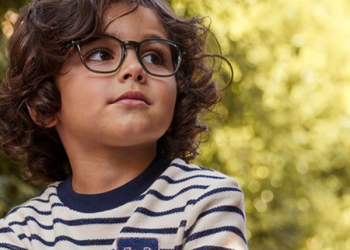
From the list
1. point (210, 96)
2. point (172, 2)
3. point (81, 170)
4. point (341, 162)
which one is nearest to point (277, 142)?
point (341, 162)

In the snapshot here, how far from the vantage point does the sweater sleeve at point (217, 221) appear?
78.9 inches

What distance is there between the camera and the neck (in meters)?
2.30

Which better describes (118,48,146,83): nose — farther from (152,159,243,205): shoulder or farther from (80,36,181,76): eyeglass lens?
(152,159,243,205): shoulder

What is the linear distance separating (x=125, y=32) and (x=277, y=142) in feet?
12.2

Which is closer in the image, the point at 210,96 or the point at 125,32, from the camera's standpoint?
the point at 125,32

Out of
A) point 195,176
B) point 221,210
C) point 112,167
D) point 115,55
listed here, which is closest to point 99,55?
point 115,55

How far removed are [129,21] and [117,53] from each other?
107 mm

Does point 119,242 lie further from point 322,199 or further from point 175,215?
point 322,199

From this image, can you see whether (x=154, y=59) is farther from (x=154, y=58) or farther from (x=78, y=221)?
(x=78, y=221)

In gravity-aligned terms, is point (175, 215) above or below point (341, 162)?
above

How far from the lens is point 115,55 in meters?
2.23

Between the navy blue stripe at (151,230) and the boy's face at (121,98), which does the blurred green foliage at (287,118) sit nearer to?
the boy's face at (121,98)

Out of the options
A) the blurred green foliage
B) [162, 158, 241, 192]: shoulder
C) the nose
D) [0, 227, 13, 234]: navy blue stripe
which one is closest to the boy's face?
the nose

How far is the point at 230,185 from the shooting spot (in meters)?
2.09
